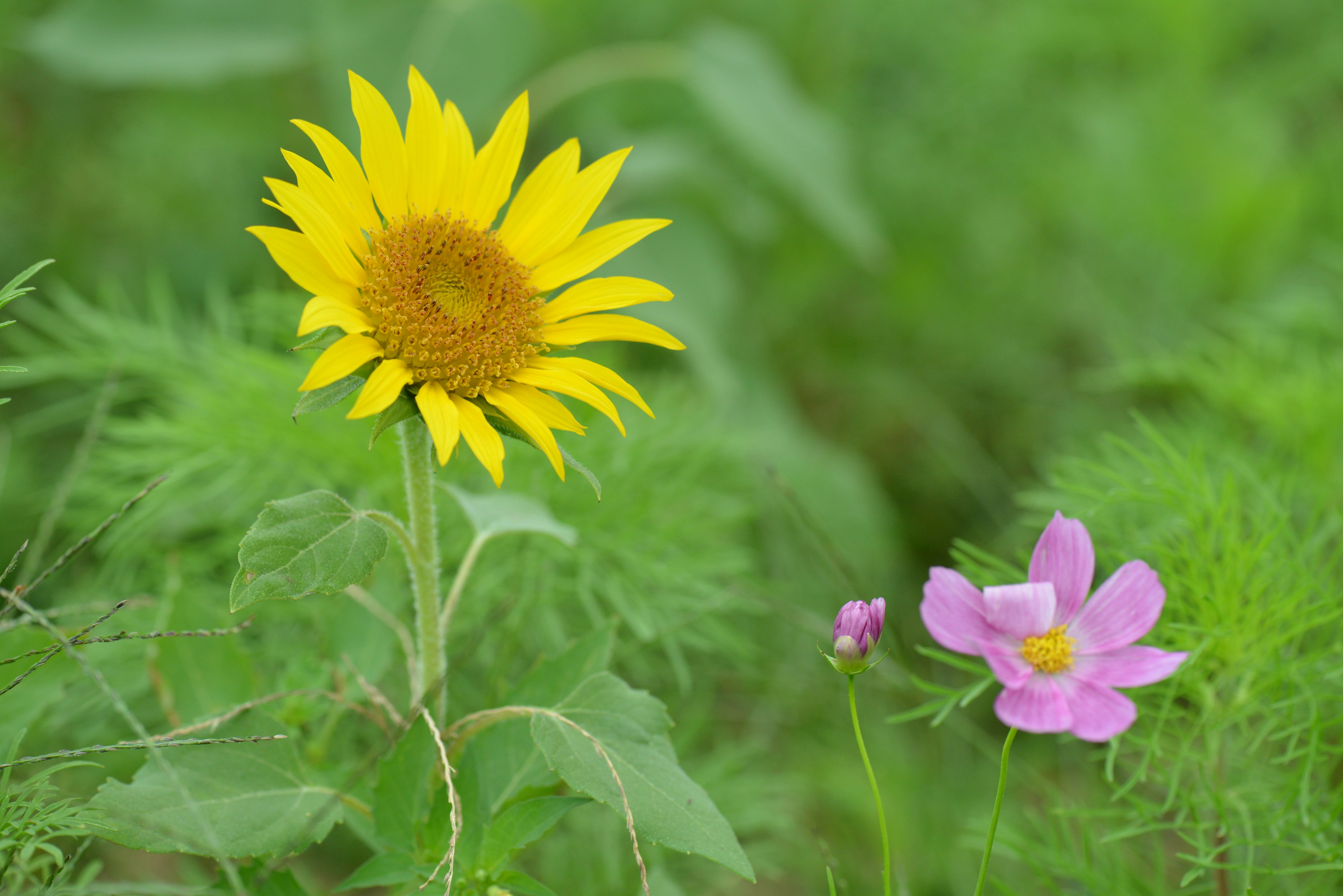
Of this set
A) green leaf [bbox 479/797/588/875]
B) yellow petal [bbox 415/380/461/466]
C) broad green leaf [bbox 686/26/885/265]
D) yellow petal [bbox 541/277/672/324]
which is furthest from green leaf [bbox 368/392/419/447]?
broad green leaf [bbox 686/26/885/265]

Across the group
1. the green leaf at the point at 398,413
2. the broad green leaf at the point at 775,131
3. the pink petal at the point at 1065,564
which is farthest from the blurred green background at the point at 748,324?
the green leaf at the point at 398,413

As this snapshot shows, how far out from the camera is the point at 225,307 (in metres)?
1.22

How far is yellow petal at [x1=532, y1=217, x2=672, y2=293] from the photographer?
0.59 metres

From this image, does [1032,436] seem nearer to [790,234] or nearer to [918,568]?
[918,568]

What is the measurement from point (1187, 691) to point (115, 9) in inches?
63.7

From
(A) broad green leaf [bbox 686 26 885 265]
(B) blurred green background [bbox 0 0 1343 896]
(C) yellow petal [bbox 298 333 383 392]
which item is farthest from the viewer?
(A) broad green leaf [bbox 686 26 885 265]

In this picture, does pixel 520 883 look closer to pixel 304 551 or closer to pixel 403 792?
pixel 403 792

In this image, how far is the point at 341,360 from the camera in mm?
459

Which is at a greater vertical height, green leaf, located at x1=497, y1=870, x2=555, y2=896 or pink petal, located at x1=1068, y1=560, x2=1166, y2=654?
green leaf, located at x1=497, y1=870, x2=555, y2=896

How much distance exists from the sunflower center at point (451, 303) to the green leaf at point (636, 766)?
0.19 meters

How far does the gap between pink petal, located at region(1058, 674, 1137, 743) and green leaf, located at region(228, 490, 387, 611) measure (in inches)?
13.6

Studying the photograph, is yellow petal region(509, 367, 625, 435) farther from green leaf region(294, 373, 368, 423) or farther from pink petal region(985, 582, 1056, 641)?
pink petal region(985, 582, 1056, 641)

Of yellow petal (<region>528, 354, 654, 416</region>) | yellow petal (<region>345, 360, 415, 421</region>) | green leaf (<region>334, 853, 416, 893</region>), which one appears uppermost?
yellow petal (<region>345, 360, 415, 421</region>)

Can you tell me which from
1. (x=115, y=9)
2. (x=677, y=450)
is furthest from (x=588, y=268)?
(x=115, y=9)
